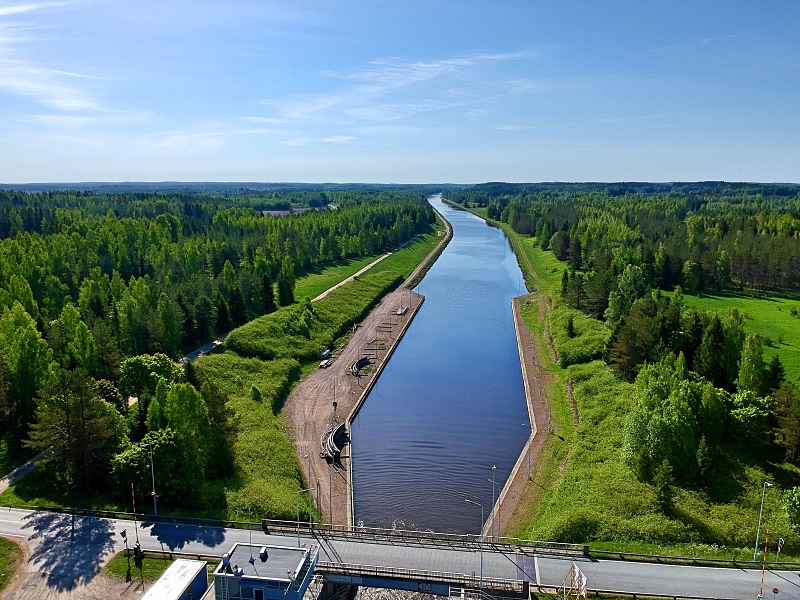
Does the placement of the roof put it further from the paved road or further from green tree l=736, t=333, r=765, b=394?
green tree l=736, t=333, r=765, b=394

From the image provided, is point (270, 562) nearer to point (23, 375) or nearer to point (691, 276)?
point (23, 375)

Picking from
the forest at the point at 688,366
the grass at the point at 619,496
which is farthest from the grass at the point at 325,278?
the grass at the point at 619,496

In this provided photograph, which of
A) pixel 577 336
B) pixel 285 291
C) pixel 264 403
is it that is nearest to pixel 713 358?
pixel 577 336

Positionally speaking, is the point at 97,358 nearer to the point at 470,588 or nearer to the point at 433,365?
the point at 433,365

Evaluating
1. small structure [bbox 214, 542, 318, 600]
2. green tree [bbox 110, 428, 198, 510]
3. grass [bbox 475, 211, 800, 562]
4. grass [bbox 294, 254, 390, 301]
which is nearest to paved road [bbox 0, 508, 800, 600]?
green tree [bbox 110, 428, 198, 510]

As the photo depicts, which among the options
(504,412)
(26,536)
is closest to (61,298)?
(26,536)

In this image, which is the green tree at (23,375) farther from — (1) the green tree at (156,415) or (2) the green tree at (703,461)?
(2) the green tree at (703,461)
